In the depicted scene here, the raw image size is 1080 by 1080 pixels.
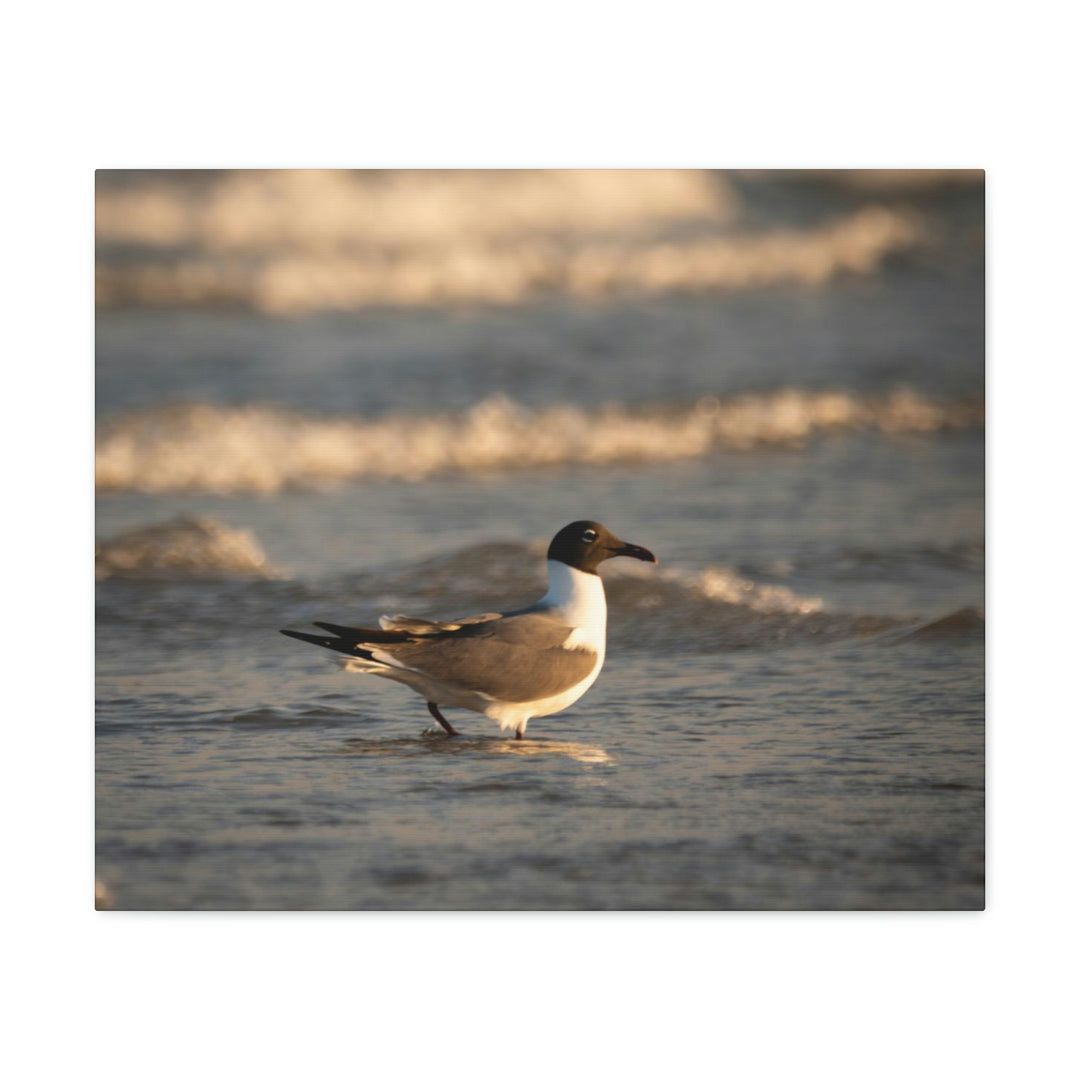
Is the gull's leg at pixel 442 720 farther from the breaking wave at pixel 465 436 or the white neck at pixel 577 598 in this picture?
the breaking wave at pixel 465 436

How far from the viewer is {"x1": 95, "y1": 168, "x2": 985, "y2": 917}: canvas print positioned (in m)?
4.44

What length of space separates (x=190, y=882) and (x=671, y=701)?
57.3 inches

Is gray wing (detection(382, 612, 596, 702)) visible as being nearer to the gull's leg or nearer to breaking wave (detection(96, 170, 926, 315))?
the gull's leg

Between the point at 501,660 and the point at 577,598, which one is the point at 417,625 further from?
the point at 577,598

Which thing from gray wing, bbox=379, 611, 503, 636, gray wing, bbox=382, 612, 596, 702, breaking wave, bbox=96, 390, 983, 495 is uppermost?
breaking wave, bbox=96, 390, 983, 495

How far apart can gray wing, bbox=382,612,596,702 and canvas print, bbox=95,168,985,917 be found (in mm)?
11

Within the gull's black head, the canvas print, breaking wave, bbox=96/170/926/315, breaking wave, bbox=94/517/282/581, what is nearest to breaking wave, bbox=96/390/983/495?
the canvas print

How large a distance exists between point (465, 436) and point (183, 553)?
3.78 ft

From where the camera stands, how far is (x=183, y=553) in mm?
5172

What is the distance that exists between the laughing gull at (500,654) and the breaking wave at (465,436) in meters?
1.09

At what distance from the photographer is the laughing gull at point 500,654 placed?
181 inches

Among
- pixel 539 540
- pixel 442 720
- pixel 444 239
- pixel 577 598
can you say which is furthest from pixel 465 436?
pixel 442 720

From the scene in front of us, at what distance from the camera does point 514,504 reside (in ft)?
18.4
